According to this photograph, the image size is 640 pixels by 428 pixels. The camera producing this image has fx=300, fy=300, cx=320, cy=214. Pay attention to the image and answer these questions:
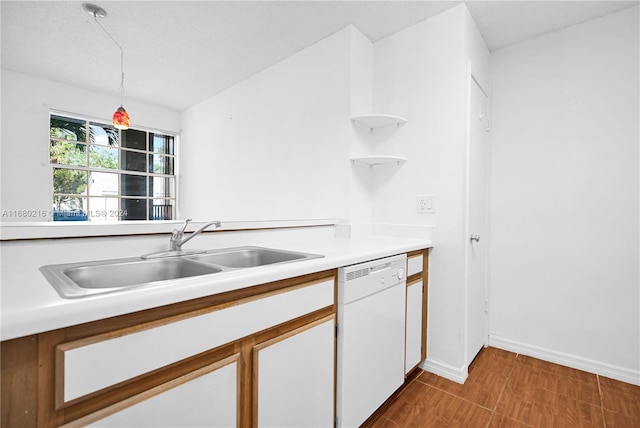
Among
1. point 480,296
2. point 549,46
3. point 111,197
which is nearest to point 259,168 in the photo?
point 111,197

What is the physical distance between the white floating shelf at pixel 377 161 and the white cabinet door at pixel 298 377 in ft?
4.14

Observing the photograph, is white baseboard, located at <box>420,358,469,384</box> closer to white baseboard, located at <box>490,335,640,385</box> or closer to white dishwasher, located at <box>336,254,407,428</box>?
white dishwasher, located at <box>336,254,407,428</box>

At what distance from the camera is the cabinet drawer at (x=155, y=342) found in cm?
62

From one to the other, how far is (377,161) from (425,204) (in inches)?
18.8

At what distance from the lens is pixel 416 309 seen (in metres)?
1.89

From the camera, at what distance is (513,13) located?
2010 millimetres

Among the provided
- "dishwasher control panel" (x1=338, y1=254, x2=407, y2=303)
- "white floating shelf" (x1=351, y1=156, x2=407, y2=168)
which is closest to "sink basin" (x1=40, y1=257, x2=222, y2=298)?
"dishwasher control panel" (x1=338, y1=254, x2=407, y2=303)

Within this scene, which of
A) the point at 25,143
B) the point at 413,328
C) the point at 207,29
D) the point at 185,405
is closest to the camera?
the point at 185,405

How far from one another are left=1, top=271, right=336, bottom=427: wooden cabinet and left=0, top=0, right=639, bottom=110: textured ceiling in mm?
1891

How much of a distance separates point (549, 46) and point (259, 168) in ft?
8.38

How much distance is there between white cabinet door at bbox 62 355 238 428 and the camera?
684mm

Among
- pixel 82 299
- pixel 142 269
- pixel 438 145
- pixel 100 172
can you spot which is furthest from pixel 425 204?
pixel 100 172

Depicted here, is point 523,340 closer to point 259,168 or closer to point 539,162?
point 539,162

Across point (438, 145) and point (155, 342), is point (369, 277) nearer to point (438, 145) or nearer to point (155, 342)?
point (155, 342)
